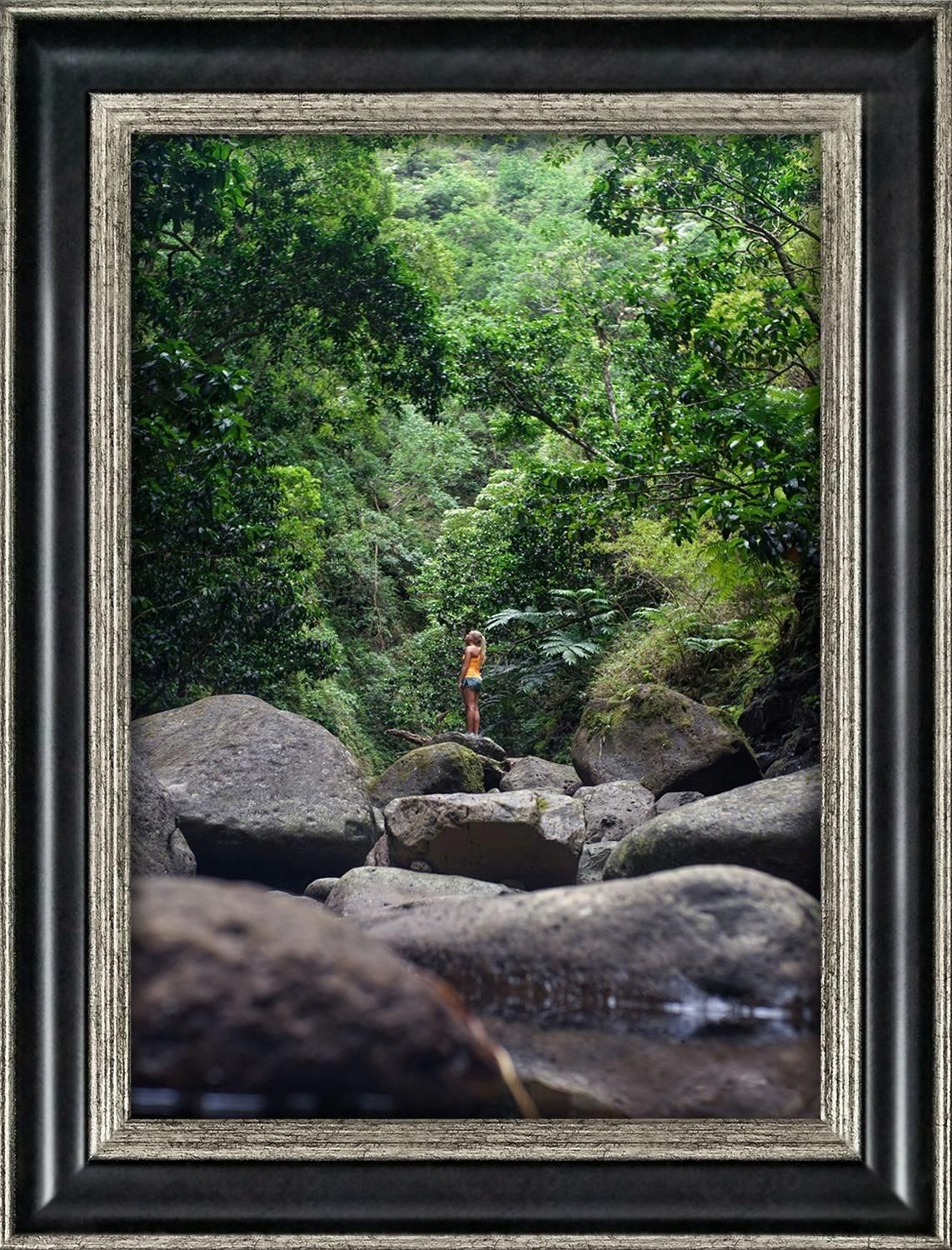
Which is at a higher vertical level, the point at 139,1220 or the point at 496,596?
the point at 496,596

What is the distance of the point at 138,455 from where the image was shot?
3098mm

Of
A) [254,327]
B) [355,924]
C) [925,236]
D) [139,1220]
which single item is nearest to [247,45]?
[254,327]

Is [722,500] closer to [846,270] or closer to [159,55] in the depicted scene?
[846,270]

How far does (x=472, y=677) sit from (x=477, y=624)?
0.62ft

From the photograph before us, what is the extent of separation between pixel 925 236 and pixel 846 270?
227mm

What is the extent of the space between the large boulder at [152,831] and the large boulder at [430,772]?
25.3 inches

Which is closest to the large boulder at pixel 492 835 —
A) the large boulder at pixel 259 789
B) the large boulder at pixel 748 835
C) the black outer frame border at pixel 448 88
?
the large boulder at pixel 259 789

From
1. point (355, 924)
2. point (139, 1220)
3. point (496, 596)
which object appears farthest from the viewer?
point (496, 596)

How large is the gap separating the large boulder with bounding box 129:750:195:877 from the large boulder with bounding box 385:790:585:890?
667mm

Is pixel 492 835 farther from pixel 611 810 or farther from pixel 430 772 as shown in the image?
pixel 611 810

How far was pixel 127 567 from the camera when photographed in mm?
2893

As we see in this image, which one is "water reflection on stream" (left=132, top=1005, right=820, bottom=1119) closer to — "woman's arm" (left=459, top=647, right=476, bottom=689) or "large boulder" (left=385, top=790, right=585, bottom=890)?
"large boulder" (left=385, top=790, right=585, bottom=890)

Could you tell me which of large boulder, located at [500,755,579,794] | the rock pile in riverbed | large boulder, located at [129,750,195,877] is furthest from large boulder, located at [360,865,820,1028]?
large boulder, located at [500,755,579,794]

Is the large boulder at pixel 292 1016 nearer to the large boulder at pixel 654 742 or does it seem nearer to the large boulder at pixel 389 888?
the large boulder at pixel 389 888
